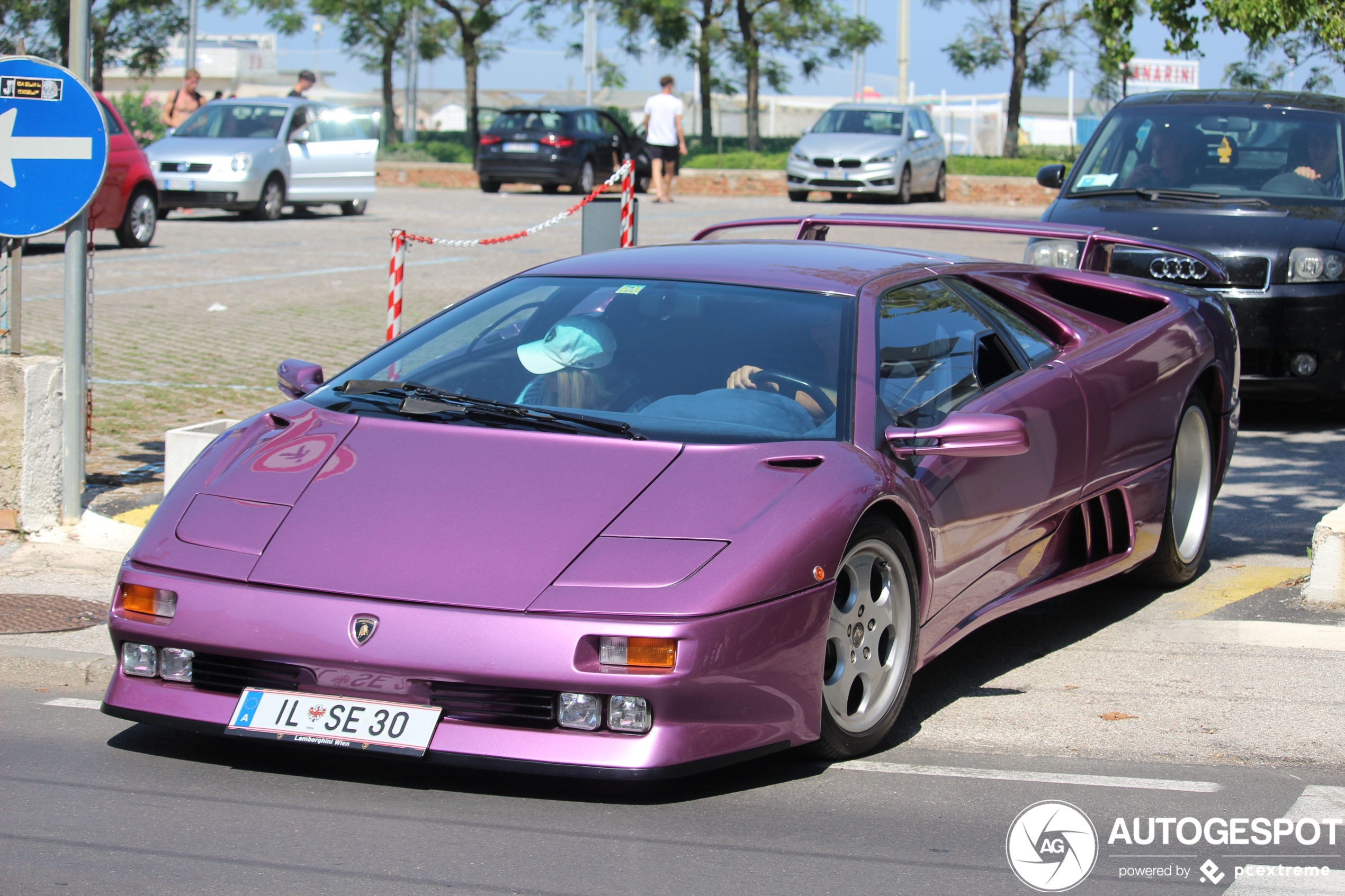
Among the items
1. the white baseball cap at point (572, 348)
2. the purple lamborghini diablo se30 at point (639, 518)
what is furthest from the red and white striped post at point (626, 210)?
the white baseball cap at point (572, 348)

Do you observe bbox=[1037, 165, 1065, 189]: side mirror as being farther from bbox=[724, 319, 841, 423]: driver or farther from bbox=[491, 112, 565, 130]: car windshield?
bbox=[491, 112, 565, 130]: car windshield

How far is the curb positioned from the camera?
498 centimetres

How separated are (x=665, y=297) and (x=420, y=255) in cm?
1395

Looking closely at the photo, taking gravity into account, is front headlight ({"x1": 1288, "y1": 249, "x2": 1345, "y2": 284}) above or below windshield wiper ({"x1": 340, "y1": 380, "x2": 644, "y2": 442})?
above

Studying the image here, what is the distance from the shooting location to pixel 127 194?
17438mm

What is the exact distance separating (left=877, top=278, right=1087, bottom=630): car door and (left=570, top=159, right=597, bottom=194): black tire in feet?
83.0

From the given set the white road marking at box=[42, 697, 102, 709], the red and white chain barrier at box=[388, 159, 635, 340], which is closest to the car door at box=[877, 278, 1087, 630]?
the white road marking at box=[42, 697, 102, 709]

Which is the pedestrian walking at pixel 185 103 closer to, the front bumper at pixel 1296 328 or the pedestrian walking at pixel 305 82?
the pedestrian walking at pixel 305 82

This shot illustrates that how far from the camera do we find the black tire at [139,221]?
1773 centimetres

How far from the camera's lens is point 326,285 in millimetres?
15461

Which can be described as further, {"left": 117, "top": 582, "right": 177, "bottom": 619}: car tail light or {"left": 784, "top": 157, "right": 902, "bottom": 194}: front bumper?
{"left": 784, "top": 157, "right": 902, "bottom": 194}: front bumper

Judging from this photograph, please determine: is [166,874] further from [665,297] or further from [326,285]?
[326,285]

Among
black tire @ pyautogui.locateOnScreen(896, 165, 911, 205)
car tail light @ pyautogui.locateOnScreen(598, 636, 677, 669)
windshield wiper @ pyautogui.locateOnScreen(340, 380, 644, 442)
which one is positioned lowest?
car tail light @ pyautogui.locateOnScreen(598, 636, 677, 669)

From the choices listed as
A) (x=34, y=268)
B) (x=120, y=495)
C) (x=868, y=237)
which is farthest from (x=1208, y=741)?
(x=868, y=237)
